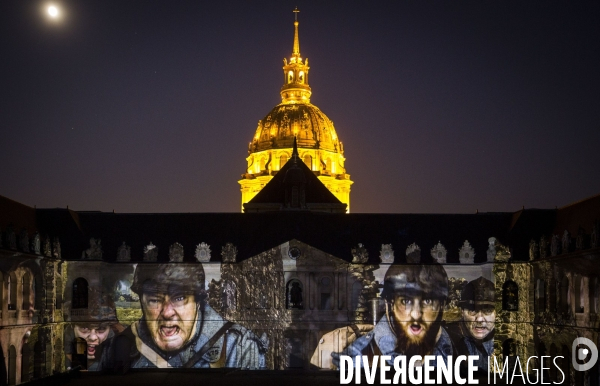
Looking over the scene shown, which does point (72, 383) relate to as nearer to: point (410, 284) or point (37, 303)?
point (37, 303)

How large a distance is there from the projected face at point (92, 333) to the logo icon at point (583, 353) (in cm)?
3335

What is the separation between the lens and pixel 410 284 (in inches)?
3440

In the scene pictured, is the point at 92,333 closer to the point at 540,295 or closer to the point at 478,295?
the point at 478,295

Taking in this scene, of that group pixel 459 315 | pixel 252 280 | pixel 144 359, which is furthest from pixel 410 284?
pixel 144 359

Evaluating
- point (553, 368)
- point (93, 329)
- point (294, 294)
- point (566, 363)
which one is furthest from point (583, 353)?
point (93, 329)

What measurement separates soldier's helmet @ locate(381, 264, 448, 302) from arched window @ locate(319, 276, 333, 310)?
3.82m

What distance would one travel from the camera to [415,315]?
87188mm

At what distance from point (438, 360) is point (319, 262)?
1142cm

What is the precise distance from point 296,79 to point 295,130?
1034cm

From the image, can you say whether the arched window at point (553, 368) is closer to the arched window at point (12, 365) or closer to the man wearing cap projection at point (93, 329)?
the man wearing cap projection at point (93, 329)

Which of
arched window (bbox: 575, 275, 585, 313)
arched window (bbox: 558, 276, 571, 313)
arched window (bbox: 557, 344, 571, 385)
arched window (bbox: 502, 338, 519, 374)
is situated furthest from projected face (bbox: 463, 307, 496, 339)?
arched window (bbox: 575, 275, 585, 313)

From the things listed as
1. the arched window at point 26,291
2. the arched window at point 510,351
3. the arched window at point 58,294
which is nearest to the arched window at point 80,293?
the arched window at point 58,294

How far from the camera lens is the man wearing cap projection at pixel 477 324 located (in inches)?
3401

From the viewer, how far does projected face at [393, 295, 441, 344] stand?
86900 mm
